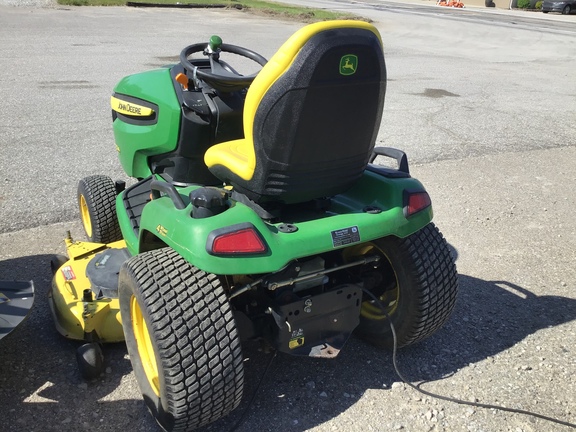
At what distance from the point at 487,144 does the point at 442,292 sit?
4.13 metres

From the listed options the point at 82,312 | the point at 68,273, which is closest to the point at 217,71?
the point at 68,273

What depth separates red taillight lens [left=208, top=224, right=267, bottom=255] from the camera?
2.16 meters

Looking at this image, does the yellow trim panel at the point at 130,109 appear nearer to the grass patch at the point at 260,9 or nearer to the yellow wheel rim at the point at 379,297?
the yellow wheel rim at the point at 379,297

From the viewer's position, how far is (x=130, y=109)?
3443 millimetres

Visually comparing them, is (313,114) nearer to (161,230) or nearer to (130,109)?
(161,230)

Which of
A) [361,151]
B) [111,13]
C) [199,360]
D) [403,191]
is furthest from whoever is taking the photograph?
[111,13]

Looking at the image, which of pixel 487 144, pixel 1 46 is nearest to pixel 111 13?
pixel 1 46

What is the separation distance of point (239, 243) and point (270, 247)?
0.38 feet

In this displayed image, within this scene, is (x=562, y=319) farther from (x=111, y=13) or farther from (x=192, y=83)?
(x=111, y=13)

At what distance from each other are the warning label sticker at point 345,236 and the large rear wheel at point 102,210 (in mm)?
1787

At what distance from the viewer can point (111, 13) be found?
18.2 metres

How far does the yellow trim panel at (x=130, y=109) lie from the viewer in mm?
3330

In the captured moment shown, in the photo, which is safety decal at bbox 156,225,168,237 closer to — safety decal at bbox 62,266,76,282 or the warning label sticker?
the warning label sticker

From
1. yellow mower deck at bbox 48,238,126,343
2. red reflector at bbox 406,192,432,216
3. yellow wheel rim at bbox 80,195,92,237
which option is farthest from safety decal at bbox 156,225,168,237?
yellow wheel rim at bbox 80,195,92,237
